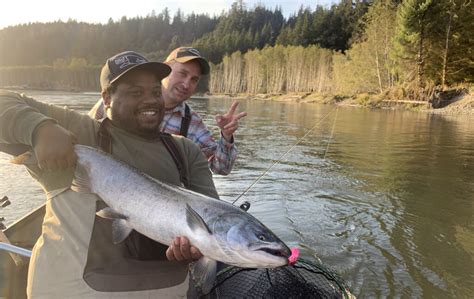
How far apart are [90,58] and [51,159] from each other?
6284 inches

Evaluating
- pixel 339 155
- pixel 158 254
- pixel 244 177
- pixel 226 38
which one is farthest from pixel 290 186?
pixel 226 38

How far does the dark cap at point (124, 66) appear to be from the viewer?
7.50ft

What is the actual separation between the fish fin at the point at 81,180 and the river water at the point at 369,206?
3541 mm

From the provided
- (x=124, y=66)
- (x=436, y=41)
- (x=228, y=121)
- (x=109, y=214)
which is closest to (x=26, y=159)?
(x=109, y=214)

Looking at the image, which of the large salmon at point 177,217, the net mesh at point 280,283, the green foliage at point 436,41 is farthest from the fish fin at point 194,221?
the green foliage at point 436,41

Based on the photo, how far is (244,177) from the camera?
32.4 feet

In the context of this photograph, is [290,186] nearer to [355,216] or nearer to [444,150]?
[355,216]

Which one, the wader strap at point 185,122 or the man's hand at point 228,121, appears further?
the wader strap at point 185,122

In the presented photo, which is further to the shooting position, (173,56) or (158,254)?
(173,56)

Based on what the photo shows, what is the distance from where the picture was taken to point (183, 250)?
1.96m

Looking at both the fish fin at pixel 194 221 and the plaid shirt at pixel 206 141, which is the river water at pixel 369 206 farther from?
the fish fin at pixel 194 221

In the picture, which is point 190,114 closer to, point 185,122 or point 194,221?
point 185,122

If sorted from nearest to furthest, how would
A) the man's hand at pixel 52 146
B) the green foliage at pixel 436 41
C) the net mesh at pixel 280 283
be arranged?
the man's hand at pixel 52 146
the net mesh at pixel 280 283
the green foliage at pixel 436 41

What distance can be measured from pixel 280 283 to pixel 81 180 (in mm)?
1971
